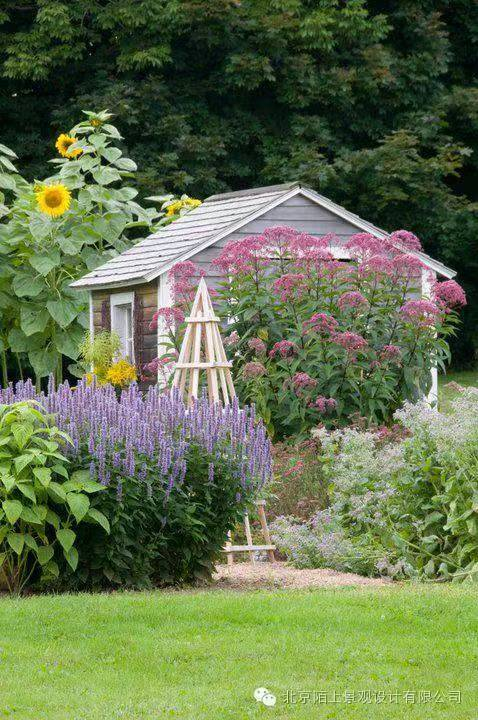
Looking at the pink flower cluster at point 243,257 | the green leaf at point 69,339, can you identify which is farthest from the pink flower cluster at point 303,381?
the green leaf at point 69,339

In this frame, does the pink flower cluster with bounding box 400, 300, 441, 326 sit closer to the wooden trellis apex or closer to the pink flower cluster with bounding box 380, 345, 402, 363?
the pink flower cluster with bounding box 380, 345, 402, 363

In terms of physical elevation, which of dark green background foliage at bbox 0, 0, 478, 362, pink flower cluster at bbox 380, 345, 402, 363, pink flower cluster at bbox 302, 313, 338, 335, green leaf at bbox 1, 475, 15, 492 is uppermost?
dark green background foliage at bbox 0, 0, 478, 362

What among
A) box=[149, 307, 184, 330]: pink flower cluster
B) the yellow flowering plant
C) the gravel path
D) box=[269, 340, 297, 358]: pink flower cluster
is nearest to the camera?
the gravel path

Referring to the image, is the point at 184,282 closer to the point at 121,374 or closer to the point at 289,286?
the point at 289,286

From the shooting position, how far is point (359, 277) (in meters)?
11.3

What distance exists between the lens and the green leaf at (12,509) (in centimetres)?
632

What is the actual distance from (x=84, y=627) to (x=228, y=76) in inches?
747

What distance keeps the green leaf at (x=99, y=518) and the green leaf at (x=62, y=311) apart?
27.3 ft

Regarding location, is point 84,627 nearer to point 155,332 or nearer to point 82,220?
point 155,332

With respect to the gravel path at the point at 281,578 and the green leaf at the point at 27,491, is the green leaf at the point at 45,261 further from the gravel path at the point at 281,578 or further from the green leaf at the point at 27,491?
the green leaf at the point at 27,491

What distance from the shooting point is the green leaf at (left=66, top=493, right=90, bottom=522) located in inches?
253

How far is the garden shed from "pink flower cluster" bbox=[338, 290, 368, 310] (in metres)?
1.87

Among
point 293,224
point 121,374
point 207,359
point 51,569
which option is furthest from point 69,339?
point 51,569

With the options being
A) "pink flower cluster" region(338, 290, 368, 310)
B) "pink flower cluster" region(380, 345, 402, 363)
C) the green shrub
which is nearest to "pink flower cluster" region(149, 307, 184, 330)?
"pink flower cluster" region(338, 290, 368, 310)
